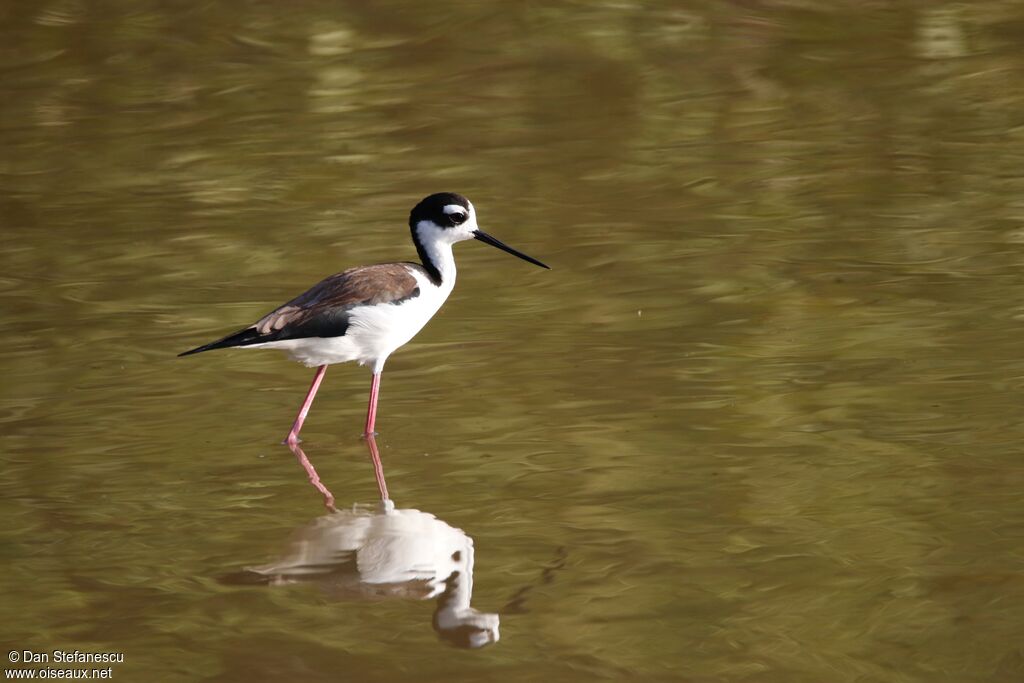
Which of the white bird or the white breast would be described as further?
the white breast

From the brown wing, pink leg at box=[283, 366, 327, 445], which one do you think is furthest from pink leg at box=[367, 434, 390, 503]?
the brown wing

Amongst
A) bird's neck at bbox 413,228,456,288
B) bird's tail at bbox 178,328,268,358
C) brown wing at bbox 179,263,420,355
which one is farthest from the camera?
bird's neck at bbox 413,228,456,288

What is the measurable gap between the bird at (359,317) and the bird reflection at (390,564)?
974 mm

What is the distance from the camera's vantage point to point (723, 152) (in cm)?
1252

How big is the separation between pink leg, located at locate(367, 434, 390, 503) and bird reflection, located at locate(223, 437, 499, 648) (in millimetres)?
105

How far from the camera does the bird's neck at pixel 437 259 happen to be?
26.7 feet

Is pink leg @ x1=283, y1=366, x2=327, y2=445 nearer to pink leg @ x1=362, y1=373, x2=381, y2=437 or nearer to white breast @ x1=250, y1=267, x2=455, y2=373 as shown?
white breast @ x1=250, y1=267, x2=455, y2=373

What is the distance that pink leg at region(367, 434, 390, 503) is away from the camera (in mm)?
7016

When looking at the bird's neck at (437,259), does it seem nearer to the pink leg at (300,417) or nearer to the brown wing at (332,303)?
the brown wing at (332,303)

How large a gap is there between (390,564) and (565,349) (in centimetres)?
270

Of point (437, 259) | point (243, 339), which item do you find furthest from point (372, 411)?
point (437, 259)

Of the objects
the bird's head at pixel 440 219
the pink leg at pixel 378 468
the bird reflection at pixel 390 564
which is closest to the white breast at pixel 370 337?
the bird's head at pixel 440 219

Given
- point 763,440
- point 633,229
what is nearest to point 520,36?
point 633,229

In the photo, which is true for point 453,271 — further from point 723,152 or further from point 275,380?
point 723,152
